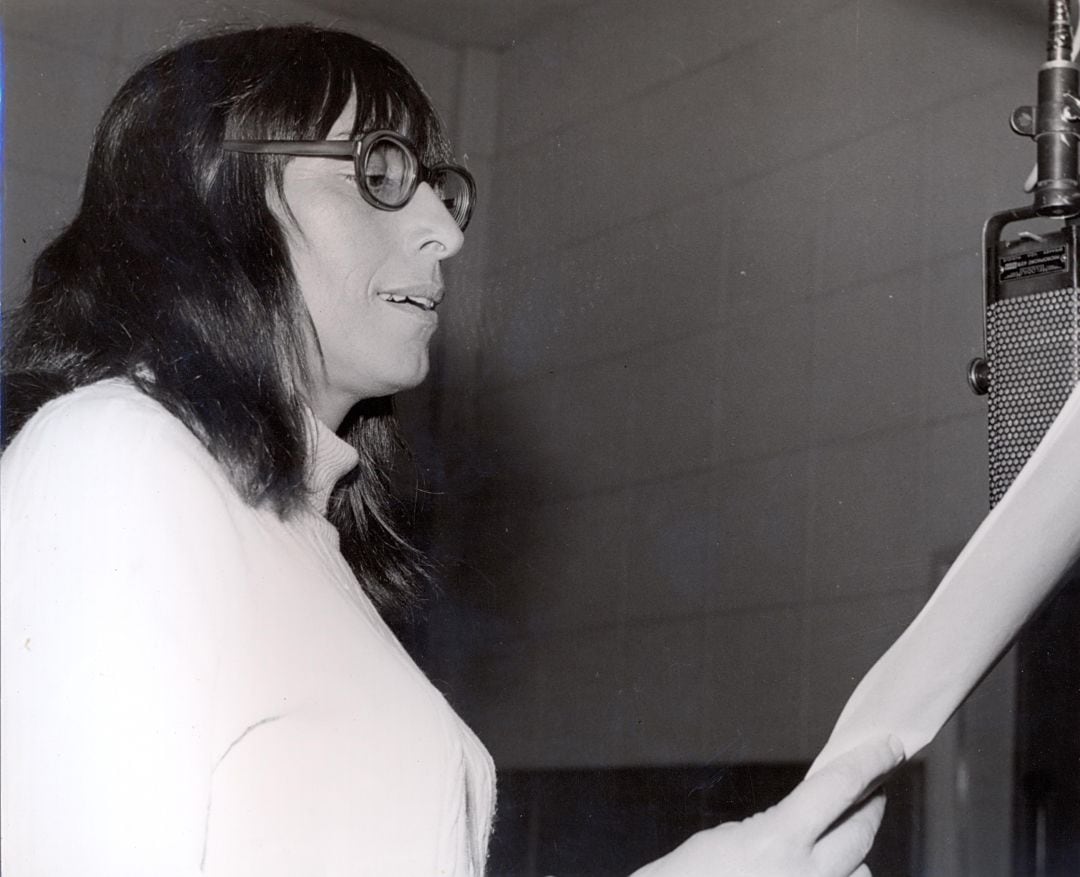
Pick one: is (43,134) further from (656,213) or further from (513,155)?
(656,213)

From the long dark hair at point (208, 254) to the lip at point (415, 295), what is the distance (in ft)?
A: 0.19

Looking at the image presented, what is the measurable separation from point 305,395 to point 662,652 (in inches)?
24.0

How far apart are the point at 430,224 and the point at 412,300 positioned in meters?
0.05

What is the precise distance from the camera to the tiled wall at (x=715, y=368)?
4.35 feet

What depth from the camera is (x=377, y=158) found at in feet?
2.89

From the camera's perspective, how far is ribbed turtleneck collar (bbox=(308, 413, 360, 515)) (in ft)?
2.82

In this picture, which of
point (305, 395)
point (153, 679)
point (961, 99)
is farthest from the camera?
point (961, 99)

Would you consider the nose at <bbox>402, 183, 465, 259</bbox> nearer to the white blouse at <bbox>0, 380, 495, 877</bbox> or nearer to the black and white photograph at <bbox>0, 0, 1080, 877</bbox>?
the black and white photograph at <bbox>0, 0, 1080, 877</bbox>

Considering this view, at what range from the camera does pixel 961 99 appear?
1395 mm

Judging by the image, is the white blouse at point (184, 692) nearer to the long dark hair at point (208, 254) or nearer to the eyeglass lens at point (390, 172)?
the long dark hair at point (208, 254)

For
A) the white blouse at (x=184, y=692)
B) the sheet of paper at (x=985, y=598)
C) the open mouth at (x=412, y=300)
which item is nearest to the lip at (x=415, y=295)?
the open mouth at (x=412, y=300)

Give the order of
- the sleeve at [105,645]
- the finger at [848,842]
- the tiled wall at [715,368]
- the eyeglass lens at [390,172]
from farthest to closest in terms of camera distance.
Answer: the tiled wall at [715,368]
the eyeglass lens at [390,172]
the finger at [848,842]
the sleeve at [105,645]

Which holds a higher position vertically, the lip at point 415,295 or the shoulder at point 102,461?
the lip at point 415,295

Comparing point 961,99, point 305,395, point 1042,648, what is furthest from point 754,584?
point 305,395
